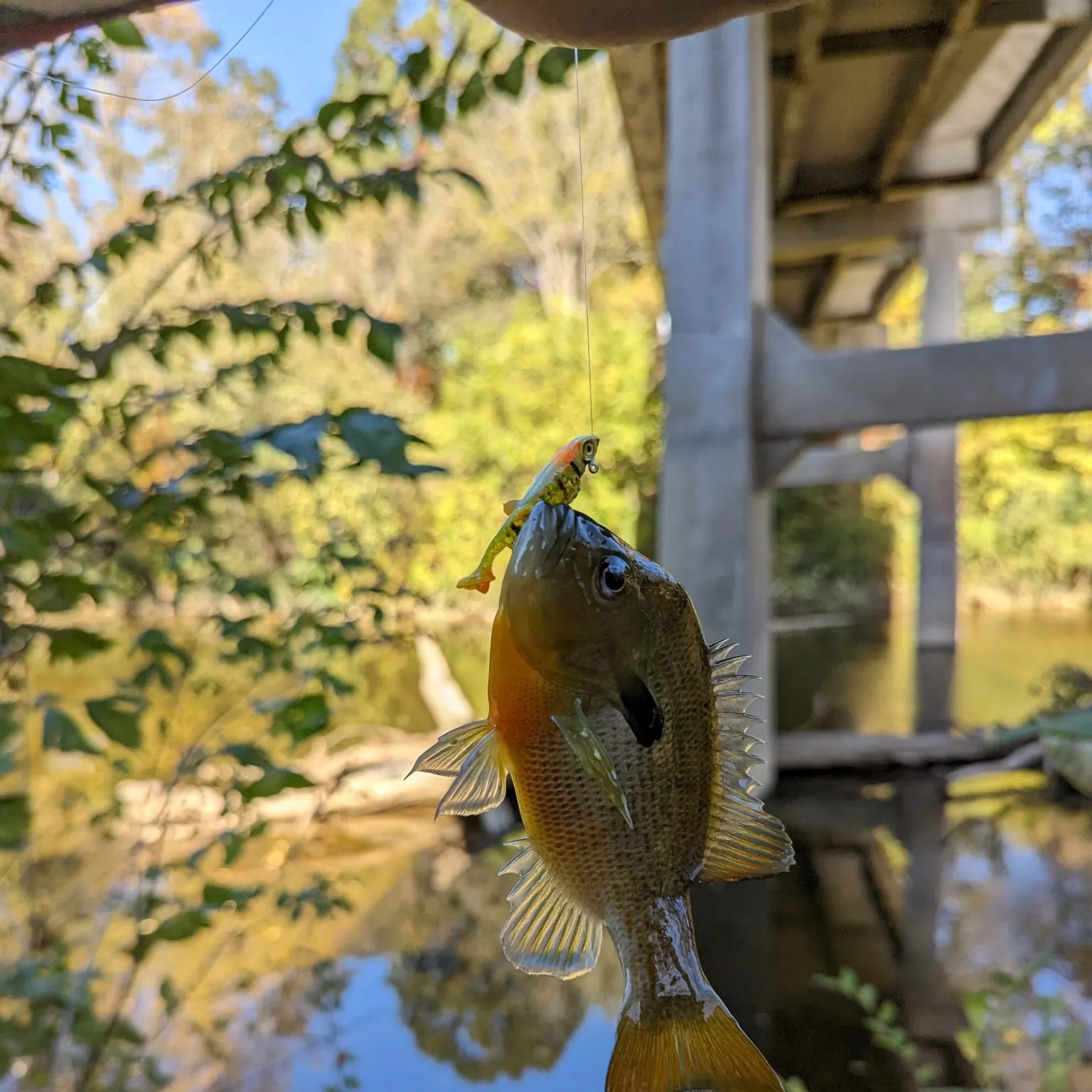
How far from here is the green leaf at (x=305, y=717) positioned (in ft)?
3.29

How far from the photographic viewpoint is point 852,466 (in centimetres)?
568

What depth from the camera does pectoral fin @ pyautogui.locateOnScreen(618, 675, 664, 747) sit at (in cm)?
44

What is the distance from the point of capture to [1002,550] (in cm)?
683

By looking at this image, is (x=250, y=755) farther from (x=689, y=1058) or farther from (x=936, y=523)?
(x=936, y=523)

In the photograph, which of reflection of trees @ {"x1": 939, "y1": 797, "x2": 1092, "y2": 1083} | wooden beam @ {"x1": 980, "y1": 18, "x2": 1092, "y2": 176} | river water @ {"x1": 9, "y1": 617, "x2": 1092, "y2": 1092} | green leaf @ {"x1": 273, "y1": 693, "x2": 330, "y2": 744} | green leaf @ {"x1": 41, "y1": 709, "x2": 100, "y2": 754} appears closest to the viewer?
green leaf @ {"x1": 41, "y1": 709, "x2": 100, "y2": 754}

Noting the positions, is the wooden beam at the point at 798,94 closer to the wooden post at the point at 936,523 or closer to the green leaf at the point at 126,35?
the green leaf at the point at 126,35

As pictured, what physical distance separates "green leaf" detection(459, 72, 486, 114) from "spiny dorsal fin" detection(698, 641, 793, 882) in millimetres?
797

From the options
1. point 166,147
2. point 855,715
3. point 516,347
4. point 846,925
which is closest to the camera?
point 846,925

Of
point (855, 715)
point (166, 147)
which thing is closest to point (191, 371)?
point (166, 147)

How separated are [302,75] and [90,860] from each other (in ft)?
7.63

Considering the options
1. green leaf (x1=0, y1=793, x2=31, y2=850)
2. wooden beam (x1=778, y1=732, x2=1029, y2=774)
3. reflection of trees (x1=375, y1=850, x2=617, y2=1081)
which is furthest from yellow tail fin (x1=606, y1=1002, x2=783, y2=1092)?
wooden beam (x1=778, y1=732, x2=1029, y2=774)

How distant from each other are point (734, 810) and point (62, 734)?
594 millimetres

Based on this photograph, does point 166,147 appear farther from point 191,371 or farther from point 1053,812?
point 1053,812

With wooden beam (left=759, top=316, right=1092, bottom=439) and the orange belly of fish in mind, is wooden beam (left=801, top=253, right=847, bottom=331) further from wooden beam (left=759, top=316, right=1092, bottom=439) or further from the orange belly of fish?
the orange belly of fish
